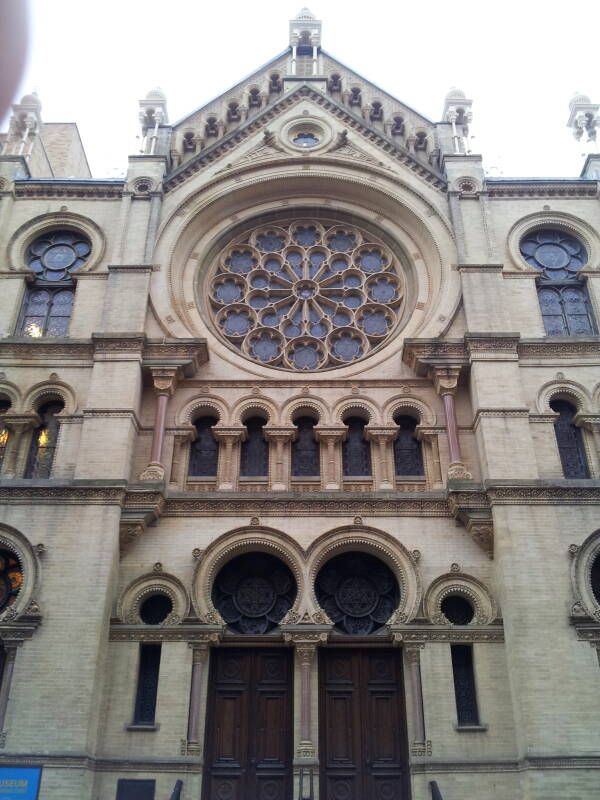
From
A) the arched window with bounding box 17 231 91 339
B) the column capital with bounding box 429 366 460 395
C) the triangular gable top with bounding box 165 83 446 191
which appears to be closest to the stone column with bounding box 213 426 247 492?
the column capital with bounding box 429 366 460 395

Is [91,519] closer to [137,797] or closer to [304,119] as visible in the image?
[137,797]

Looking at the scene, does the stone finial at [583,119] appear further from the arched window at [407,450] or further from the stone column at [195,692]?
the stone column at [195,692]

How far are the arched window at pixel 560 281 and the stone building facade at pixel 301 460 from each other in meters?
0.07

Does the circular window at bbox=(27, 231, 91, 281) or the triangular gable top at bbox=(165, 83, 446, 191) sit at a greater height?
the triangular gable top at bbox=(165, 83, 446, 191)

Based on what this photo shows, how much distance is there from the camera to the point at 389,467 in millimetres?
17203

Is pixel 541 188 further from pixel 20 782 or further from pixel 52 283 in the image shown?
pixel 20 782

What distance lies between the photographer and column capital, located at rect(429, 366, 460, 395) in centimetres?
1762

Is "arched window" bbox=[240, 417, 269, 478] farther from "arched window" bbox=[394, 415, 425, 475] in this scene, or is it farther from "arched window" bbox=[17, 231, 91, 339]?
"arched window" bbox=[17, 231, 91, 339]

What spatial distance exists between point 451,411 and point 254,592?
6.19 m

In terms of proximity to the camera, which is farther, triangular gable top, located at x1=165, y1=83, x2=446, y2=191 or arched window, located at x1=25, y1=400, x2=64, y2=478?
triangular gable top, located at x1=165, y1=83, x2=446, y2=191

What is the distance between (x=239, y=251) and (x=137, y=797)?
13.9 metres

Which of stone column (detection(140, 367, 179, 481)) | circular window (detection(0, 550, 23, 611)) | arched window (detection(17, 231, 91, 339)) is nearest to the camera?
circular window (detection(0, 550, 23, 611))

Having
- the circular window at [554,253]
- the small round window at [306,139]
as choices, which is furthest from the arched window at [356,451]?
the small round window at [306,139]

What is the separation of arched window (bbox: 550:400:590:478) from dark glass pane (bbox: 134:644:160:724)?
996cm
